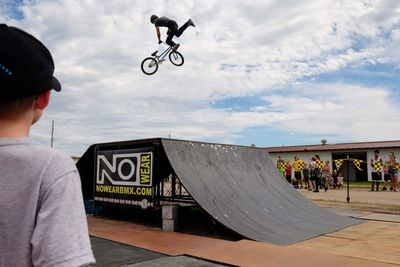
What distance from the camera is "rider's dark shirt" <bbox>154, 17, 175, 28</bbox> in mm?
8609

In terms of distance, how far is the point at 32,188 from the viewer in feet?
2.81

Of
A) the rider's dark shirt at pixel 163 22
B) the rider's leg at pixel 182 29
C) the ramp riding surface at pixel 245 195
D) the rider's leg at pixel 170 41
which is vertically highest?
the rider's dark shirt at pixel 163 22

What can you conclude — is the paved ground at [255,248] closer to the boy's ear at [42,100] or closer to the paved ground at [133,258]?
the paved ground at [133,258]

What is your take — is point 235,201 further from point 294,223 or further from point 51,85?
point 51,85

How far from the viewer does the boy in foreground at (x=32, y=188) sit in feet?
2.70

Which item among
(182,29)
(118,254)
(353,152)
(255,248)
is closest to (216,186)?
(255,248)

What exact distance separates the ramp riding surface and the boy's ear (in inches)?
200

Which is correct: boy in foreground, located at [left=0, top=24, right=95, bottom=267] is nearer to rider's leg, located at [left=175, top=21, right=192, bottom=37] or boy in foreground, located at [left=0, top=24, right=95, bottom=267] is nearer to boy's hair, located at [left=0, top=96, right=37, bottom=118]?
boy's hair, located at [left=0, top=96, right=37, bottom=118]

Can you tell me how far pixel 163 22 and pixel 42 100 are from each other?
26.7ft

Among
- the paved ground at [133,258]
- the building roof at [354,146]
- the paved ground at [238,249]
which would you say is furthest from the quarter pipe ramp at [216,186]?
the building roof at [354,146]

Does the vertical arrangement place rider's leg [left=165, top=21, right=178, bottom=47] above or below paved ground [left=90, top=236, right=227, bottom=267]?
above

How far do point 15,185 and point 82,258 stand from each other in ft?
0.77

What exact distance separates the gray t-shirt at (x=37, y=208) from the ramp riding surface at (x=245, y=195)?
A: 5.08m

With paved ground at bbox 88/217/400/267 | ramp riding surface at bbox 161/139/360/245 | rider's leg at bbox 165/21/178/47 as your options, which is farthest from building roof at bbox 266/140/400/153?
paved ground at bbox 88/217/400/267
